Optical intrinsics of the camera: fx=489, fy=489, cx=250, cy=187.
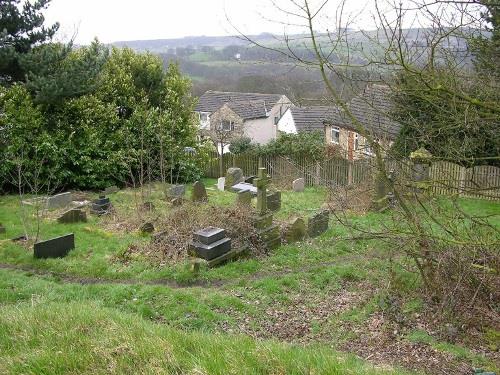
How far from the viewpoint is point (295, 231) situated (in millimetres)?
13570

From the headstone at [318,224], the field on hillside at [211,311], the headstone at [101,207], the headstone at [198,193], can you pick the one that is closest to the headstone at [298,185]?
the field on hillside at [211,311]

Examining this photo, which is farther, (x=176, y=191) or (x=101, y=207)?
(x=176, y=191)

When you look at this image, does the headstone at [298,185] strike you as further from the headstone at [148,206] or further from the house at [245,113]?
the house at [245,113]

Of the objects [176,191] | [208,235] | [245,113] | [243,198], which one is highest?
[245,113]

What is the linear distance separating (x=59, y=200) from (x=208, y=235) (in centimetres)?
838

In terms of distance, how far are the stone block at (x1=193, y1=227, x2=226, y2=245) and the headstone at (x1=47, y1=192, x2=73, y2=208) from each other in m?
7.76

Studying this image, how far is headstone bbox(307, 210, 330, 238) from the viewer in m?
13.9

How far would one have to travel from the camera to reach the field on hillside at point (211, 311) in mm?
4535

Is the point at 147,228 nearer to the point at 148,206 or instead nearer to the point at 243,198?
the point at 148,206

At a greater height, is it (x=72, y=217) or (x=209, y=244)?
(x=209, y=244)

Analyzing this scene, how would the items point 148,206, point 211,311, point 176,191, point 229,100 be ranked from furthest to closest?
1. point 229,100
2. point 176,191
3. point 148,206
4. point 211,311

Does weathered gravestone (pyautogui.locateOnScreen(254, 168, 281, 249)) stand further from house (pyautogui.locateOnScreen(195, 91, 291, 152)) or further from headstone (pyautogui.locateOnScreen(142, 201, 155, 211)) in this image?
house (pyautogui.locateOnScreen(195, 91, 291, 152))

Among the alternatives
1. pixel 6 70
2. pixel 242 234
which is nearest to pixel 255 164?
pixel 6 70

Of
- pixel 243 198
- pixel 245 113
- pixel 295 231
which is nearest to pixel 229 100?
pixel 245 113
